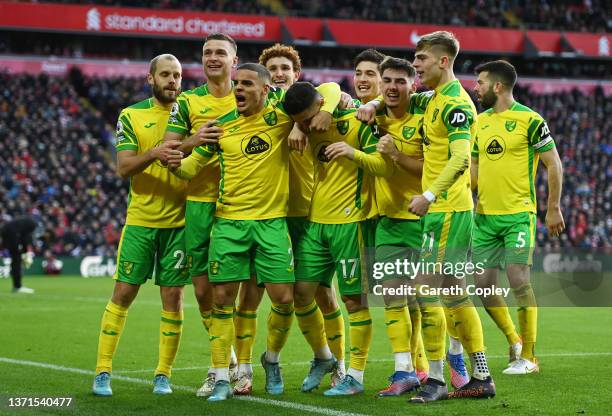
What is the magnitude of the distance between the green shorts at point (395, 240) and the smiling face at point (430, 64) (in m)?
1.10

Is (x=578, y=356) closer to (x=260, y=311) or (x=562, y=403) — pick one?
(x=562, y=403)

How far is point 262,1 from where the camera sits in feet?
132

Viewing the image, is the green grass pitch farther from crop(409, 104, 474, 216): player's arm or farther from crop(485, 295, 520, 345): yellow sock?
crop(409, 104, 474, 216): player's arm

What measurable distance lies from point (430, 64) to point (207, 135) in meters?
1.71

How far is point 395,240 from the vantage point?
7.41 meters

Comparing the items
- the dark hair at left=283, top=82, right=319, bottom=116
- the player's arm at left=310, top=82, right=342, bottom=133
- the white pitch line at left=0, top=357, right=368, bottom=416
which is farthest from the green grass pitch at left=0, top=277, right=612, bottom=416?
the dark hair at left=283, top=82, right=319, bottom=116

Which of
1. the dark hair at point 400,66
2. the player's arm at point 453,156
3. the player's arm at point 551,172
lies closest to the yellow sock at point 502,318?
the player's arm at point 551,172

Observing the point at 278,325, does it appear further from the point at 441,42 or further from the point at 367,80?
the point at 441,42

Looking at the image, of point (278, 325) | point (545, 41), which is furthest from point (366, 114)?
point (545, 41)

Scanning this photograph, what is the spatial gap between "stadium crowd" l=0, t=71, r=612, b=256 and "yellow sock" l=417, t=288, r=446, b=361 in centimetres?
1976

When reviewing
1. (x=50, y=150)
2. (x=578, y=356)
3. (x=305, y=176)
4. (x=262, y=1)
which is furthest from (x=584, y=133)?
(x=305, y=176)

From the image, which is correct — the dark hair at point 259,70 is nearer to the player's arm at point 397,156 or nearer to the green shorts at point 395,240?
the player's arm at point 397,156

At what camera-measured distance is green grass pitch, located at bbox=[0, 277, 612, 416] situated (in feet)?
21.7

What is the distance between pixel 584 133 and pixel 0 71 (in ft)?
73.2
